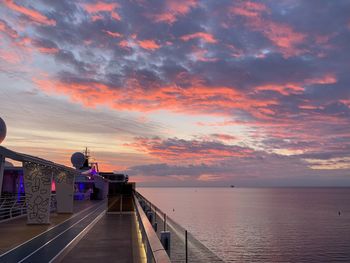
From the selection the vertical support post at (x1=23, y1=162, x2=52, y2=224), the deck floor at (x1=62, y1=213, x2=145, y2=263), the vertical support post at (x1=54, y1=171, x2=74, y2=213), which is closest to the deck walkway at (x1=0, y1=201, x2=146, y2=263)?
the deck floor at (x1=62, y1=213, x2=145, y2=263)

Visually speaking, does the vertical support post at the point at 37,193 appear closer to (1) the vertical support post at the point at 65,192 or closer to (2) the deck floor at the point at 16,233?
(2) the deck floor at the point at 16,233

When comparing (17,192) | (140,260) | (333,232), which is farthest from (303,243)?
(140,260)

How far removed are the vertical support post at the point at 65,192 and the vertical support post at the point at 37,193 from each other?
26.6ft

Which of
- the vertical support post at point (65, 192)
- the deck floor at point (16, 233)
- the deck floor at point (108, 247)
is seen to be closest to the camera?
the deck floor at point (108, 247)

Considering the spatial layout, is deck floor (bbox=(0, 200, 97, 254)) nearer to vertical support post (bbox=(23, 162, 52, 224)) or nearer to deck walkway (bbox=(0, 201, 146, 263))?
deck walkway (bbox=(0, 201, 146, 263))

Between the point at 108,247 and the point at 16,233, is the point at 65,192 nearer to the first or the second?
the point at 16,233

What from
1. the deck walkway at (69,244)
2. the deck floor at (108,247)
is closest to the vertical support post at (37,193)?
the deck walkway at (69,244)

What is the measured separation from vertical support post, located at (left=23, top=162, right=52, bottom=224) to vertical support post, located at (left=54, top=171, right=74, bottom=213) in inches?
319

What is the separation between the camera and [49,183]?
21.8 meters

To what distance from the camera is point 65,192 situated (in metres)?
30.8

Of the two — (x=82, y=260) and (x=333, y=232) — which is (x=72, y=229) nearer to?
(x=82, y=260)

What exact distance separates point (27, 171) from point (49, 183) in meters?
1.49

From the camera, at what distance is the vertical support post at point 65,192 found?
99.0 ft

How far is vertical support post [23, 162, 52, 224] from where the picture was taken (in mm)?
21312
